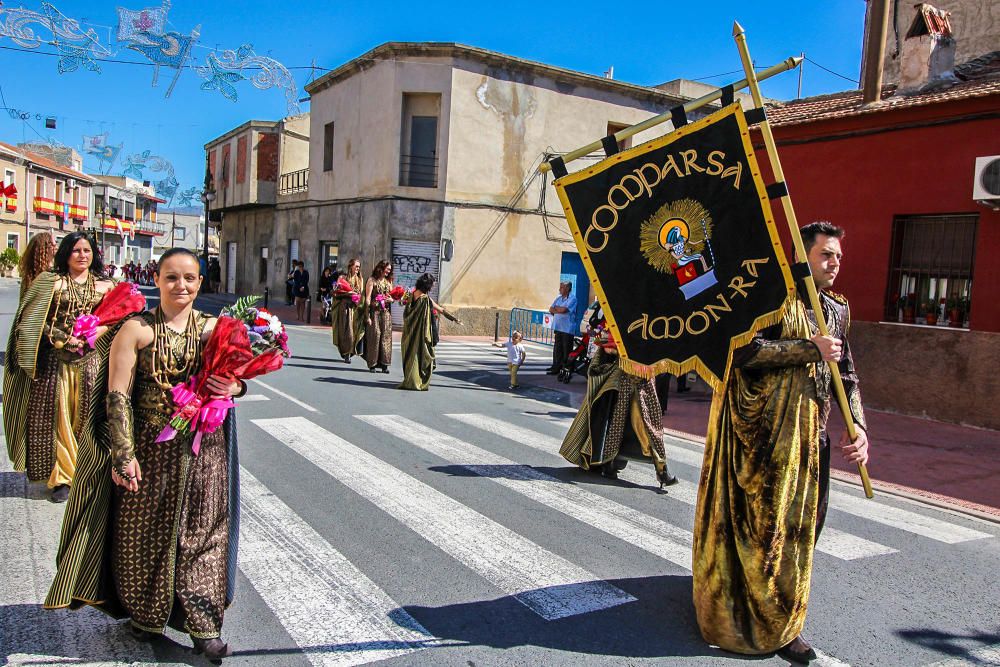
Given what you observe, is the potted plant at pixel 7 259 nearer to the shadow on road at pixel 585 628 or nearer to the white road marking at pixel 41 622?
the white road marking at pixel 41 622

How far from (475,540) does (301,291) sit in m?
20.2

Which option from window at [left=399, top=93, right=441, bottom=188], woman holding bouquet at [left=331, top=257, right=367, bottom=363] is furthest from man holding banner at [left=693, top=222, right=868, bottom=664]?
window at [left=399, top=93, right=441, bottom=188]

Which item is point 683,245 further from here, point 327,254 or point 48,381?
point 327,254

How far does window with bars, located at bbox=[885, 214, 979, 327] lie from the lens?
10.9 m

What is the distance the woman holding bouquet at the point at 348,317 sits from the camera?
13.9 meters

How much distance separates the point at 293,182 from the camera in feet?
103

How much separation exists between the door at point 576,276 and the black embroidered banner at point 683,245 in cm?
2067

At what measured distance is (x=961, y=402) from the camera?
1069 centimetres

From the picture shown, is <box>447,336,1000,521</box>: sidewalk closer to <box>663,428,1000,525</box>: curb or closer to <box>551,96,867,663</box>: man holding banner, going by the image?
<box>663,428,1000,525</box>: curb

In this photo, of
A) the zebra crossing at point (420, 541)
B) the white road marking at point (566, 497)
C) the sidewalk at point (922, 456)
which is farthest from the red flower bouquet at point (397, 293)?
the zebra crossing at point (420, 541)

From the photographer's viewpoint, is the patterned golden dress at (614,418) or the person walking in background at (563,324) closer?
the patterned golden dress at (614,418)

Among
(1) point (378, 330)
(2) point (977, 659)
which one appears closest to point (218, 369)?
(2) point (977, 659)

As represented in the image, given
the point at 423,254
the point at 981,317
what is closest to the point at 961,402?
the point at 981,317

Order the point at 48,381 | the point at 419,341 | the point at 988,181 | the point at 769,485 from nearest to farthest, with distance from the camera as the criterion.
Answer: the point at 769,485, the point at 48,381, the point at 988,181, the point at 419,341
